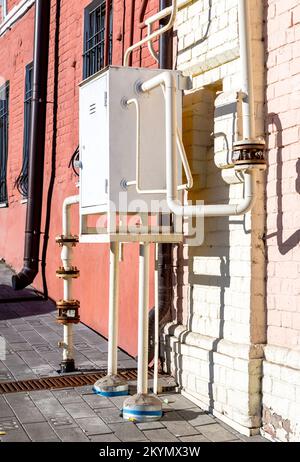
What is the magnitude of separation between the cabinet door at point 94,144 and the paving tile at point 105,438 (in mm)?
1739

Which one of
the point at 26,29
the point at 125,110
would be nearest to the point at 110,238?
the point at 125,110

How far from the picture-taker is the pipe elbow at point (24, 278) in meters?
9.24

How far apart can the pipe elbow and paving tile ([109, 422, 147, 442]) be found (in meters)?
4.91

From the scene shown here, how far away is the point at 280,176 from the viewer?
455 centimetres

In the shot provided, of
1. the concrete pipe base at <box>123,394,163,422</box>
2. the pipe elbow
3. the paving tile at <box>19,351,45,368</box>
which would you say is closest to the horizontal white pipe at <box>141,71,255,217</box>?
the concrete pipe base at <box>123,394,163,422</box>

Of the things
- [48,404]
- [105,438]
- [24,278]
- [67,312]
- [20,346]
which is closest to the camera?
[105,438]

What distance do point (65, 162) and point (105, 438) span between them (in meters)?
4.91

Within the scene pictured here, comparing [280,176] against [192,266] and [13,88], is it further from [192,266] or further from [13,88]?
[13,88]

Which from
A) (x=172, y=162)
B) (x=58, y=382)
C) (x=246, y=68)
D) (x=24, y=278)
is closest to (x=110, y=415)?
(x=58, y=382)

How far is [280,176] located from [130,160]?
1189 mm

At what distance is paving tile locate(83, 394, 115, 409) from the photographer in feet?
16.6

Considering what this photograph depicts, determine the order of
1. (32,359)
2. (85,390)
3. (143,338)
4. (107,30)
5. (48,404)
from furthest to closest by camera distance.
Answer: (107,30) → (32,359) → (85,390) → (48,404) → (143,338)

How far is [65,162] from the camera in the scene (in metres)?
8.62

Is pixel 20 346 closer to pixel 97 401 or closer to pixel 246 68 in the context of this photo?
pixel 97 401
